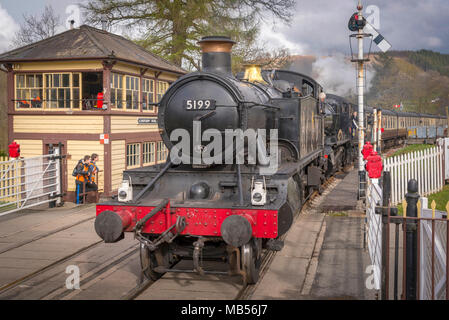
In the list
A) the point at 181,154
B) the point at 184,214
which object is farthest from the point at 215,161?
the point at 184,214

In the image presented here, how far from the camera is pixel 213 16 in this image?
67.4 feet

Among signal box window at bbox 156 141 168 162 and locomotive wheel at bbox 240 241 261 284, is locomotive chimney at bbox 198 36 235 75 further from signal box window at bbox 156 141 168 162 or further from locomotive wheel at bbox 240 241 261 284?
signal box window at bbox 156 141 168 162

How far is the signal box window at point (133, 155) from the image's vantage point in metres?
14.6

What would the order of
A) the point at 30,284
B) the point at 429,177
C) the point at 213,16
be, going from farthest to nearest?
the point at 213,16 → the point at 429,177 → the point at 30,284

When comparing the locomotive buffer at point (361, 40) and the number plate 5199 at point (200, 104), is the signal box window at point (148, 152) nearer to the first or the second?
the locomotive buffer at point (361, 40)

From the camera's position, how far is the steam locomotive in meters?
5.46

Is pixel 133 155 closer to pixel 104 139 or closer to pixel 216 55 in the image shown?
pixel 104 139

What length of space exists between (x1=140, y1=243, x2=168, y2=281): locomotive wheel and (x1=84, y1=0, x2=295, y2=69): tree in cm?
1481

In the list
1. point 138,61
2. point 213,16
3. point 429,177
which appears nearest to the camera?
point 429,177

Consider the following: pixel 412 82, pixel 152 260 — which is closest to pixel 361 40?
pixel 152 260

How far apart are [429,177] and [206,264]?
26.5ft

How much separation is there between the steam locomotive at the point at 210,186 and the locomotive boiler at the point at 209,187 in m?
0.01
